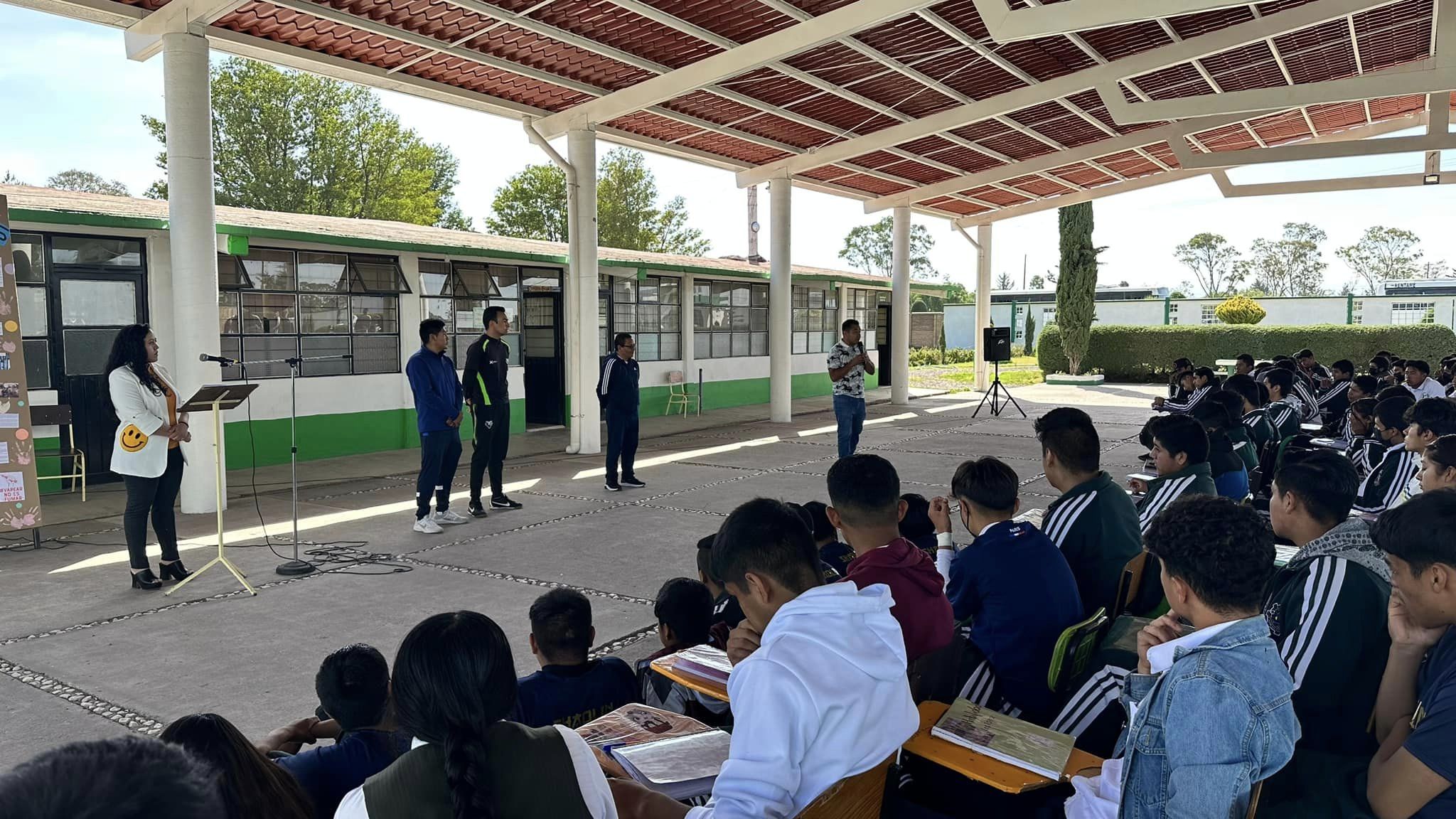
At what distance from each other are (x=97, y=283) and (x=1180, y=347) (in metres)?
24.0

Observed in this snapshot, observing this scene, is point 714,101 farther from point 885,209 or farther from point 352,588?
point 352,588

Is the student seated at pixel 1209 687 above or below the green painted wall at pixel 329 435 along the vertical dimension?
above

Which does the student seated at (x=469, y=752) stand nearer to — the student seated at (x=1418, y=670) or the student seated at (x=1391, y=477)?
the student seated at (x=1418, y=670)

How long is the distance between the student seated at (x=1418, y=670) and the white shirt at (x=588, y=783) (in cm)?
154

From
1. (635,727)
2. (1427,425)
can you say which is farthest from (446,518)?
(1427,425)

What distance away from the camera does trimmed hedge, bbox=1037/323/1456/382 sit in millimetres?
22750

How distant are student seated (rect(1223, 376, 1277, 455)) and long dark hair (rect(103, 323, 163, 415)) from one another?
7.75 meters

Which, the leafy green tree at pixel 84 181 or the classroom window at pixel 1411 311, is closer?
the classroom window at pixel 1411 311

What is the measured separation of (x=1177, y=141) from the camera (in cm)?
1447

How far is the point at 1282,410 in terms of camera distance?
26.1 feet

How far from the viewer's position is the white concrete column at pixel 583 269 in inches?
441

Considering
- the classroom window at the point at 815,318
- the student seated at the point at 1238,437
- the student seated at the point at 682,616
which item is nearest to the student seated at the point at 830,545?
the student seated at the point at 682,616

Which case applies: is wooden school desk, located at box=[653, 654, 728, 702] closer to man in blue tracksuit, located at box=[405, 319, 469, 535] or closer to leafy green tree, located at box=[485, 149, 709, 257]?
man in blue tracksuit, located at box=[405, 319, 469, 535]

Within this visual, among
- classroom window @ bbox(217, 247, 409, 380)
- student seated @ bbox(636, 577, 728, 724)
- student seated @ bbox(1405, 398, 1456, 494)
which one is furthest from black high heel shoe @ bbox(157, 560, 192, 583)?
student seated @ bbox(1405, 398, 1456, 494)
